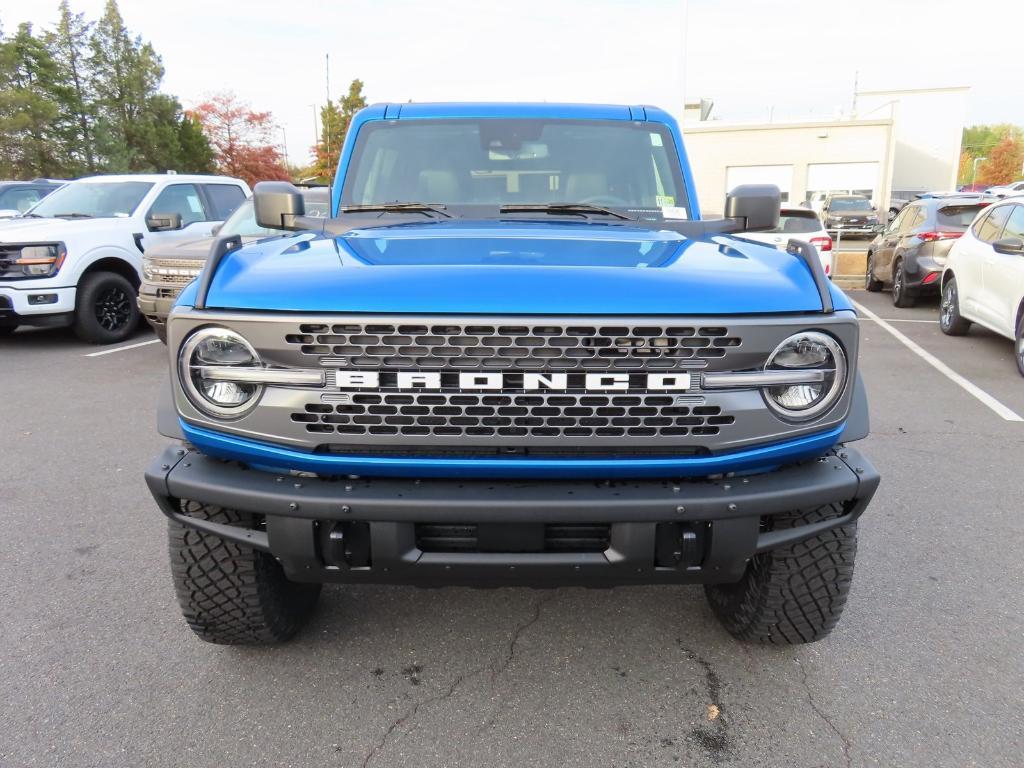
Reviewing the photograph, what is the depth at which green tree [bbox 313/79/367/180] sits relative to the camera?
50.8m

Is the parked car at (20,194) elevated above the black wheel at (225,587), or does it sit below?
above

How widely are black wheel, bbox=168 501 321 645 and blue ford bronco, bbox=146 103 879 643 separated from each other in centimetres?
23

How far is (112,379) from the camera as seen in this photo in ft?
24.0

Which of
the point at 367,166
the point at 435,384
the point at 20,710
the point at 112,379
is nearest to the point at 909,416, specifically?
the point at 367,166

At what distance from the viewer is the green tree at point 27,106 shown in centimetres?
3269

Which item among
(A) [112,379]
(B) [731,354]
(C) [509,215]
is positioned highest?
(C) [509,215]

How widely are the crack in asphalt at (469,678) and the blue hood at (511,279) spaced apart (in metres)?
1.34

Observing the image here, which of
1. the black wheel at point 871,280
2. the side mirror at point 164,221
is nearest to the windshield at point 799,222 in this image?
the black wheel at point 871,280

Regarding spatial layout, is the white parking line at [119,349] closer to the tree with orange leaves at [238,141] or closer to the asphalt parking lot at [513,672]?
the asphalt parking lot at [513,672]

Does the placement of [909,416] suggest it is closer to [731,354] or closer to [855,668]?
[855,668]

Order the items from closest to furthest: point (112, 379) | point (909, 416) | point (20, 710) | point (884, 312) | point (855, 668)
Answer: point (20, 710), point (855, 668), point (909, 416), point (112, 379), point (884, 312)

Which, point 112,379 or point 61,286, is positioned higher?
point 61,286

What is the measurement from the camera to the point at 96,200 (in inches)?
379

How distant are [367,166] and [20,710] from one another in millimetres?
2579
